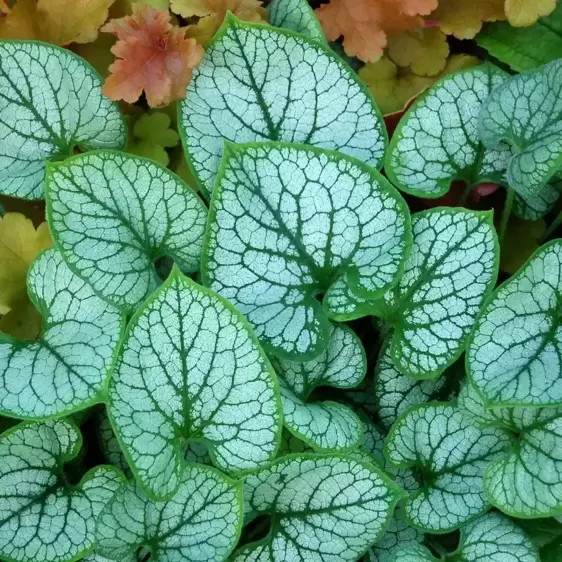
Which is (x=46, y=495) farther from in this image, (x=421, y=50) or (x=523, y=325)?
(x=421, y=50)

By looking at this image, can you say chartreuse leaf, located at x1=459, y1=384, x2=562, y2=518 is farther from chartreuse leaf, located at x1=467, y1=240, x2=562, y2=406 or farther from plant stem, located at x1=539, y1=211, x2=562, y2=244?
plant stem, located at x1=539, y1=211, x2=562, y2=244

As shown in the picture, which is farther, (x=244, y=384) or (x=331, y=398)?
(x=331, y=398)

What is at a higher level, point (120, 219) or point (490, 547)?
point (120, 219)

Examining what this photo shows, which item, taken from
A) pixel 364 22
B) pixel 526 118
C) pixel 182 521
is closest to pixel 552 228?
pixel 526 118

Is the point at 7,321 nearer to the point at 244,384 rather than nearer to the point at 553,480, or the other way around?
the point at 244,384

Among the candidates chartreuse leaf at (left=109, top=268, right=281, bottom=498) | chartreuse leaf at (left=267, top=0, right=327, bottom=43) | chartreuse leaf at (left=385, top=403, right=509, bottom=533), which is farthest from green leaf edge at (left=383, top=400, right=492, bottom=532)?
chartreuse leaf at (left=267, top=0, right=327, bottom=43)

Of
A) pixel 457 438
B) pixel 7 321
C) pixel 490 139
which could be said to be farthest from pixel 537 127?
pixel 7 321
